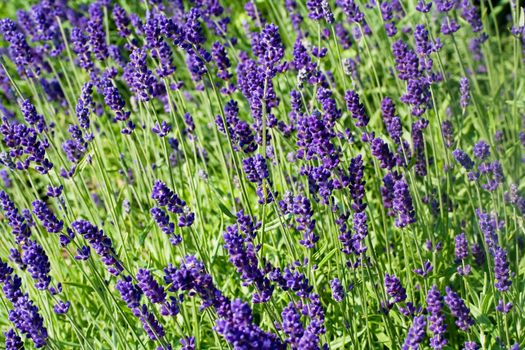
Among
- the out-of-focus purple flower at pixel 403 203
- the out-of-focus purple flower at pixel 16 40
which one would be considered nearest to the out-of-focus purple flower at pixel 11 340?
the out-of-focus purple flower at pixel 403 203

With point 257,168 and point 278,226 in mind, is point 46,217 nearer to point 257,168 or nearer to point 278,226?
point 257,168

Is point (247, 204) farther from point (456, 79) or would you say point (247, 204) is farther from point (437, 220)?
point (456, 79)

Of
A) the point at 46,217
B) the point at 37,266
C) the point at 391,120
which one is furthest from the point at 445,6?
the point at 37,266

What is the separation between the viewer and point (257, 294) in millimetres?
2766

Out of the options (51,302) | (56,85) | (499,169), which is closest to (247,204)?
(499,169)

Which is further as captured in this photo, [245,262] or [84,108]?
[84,108]

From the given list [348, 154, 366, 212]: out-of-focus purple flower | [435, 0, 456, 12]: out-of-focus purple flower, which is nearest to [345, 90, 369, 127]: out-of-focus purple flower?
[348, 154, 366, 212]: out-of-focus purple flower

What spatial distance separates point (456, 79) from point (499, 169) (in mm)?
2611

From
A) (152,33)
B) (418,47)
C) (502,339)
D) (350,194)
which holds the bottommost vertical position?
(502,339)

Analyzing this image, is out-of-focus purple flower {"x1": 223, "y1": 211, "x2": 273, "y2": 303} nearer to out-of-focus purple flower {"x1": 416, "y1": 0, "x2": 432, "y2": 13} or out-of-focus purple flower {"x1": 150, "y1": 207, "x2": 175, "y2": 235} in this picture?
out-of-focus purple flower {"x1": 150, "y1": 207, "x2": 175, "y2": 235}

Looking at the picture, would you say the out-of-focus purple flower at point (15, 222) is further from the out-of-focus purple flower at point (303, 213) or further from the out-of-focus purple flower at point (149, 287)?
the out-of-focus purple flower at point (303, 213)

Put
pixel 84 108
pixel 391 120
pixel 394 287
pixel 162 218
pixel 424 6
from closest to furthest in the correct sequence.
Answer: pixel 394 287 < pixel 162 218 < pixel 84 108 < pixel 391 120 < pixel 424 6

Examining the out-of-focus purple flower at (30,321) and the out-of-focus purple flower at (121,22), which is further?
the out-of-focus purple flower at (121,22)

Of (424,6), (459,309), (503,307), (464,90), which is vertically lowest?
(503,307)
